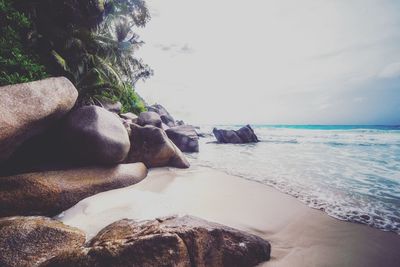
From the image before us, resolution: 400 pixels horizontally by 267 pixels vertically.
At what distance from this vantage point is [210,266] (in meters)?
1.72

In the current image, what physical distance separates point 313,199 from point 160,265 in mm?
3221

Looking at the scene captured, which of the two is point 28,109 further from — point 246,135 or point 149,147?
point 246,135

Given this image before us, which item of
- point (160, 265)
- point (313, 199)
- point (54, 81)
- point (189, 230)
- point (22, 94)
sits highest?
point (54, 81)

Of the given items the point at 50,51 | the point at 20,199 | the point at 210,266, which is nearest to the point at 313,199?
the point at 210,266

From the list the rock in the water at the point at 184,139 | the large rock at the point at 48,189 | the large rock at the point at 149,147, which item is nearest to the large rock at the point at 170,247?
the large rock at the point at 48,189

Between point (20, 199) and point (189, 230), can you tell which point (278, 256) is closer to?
point (189, 230)

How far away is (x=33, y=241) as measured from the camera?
186 cm

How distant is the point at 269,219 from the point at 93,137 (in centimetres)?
300

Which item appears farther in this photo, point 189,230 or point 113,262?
point 189,230

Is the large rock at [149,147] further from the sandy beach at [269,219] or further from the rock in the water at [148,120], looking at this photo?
the rock in the water at [148,120]

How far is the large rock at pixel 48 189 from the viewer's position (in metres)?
2.43

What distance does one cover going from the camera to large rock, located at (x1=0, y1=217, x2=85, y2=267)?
→ 172cm

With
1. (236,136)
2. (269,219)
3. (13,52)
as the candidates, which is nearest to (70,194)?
(269,219)

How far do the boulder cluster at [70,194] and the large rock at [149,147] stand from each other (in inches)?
33.7
